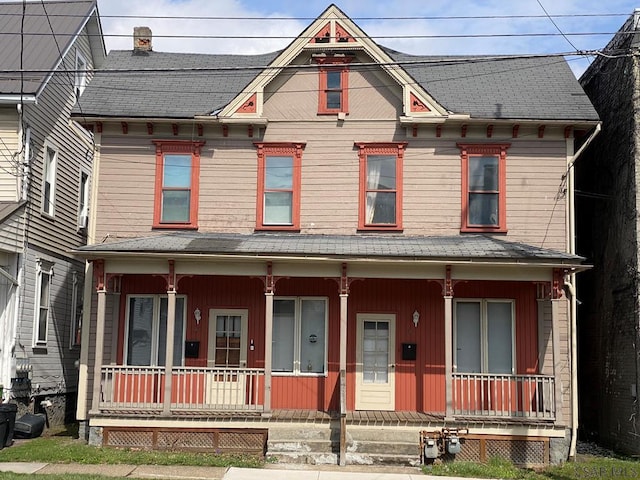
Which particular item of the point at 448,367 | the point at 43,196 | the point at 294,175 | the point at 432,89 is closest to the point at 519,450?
the point at 448,367

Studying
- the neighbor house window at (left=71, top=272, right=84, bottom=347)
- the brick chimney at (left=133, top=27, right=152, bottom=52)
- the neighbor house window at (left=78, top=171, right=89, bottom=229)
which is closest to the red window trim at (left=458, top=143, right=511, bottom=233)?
the brick chimney at (left=133, top=27, right=152, bottom=52)

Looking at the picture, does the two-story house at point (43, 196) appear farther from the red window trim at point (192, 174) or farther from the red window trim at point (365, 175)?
the red window trim at point (365, 175)

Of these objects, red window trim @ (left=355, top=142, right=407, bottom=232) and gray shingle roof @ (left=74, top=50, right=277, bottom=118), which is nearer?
red window trim @ (left=355, top=142, right=407, bottom=232)

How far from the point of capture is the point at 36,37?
62.0 feet

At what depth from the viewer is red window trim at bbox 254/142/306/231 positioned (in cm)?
1620

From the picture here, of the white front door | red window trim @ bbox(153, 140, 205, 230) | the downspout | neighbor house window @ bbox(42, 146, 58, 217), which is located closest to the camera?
the downspout

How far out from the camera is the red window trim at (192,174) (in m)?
16.3

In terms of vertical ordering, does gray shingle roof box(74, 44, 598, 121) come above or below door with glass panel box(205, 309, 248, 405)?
above

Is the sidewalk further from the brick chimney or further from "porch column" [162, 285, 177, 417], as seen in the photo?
the brick chimney

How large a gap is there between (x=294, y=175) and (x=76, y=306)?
8029 mm

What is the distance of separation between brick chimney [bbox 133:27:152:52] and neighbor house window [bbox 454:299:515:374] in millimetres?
10516

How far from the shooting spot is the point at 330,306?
52.7 feet

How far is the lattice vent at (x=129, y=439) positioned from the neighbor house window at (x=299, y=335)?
10.2ft

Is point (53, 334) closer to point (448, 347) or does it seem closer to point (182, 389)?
point (182, 389)
